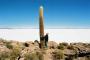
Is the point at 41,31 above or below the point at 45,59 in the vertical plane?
above

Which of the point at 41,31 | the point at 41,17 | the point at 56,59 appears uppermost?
the point at 41,17

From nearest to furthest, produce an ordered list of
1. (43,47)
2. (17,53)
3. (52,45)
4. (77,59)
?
(77,59), (17,53), (43,47), (52,45)

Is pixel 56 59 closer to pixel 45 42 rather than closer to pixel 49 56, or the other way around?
pixel 49 56

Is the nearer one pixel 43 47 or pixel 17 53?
pixel 17 53

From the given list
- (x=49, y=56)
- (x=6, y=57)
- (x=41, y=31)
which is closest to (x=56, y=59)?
(x=49, y=56)

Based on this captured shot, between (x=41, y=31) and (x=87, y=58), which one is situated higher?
(x=41, y=31)

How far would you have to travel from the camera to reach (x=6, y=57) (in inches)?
650

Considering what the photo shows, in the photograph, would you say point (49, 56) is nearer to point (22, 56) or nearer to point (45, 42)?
point (22, 56)

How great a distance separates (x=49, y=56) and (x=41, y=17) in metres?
5.81

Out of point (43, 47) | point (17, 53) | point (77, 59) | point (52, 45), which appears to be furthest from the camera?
point (52, 45)

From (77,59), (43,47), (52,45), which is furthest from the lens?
(52,45)

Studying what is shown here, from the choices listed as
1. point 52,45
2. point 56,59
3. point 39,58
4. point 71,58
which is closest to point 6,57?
point 39,58

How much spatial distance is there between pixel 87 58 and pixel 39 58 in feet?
12.5

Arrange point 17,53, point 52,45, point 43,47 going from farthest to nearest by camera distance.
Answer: point 52,45 → point 43,47 → point 17,53
